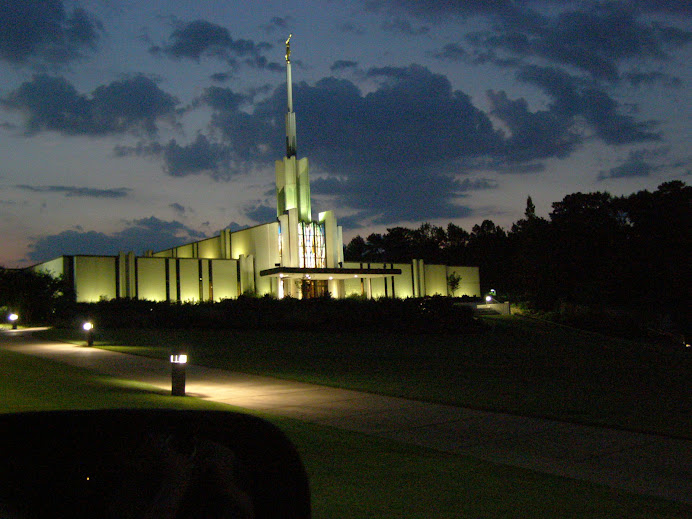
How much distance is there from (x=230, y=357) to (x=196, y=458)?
19.4m

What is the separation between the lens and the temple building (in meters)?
50.9

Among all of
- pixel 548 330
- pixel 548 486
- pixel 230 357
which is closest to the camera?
pixel 548 486

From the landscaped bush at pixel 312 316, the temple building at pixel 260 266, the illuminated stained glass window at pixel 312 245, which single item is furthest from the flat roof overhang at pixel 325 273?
the landscaped bush at pixel 312 316

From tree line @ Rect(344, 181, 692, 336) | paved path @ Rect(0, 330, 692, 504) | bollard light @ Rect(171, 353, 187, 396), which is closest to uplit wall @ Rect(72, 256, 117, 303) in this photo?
tree line @ Rect(344, 181, 692, 336)

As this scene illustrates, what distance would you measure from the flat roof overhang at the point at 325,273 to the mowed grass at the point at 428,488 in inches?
1718

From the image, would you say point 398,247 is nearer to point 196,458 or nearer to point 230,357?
point 230,357

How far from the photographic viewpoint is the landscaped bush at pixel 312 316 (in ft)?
117

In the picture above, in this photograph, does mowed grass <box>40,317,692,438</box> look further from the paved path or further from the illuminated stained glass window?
the illuminated stained glass window

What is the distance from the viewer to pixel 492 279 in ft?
293

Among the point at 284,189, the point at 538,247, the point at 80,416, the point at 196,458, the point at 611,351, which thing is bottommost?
the point at 611,351

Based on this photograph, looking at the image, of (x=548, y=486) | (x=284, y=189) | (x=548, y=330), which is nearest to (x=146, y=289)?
(x=284, y=189)

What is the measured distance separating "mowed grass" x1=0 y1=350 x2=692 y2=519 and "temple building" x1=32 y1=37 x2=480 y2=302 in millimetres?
43079

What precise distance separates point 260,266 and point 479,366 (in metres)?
38.4

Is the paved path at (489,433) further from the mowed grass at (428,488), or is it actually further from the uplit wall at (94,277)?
the uplit wall at (94,277)
